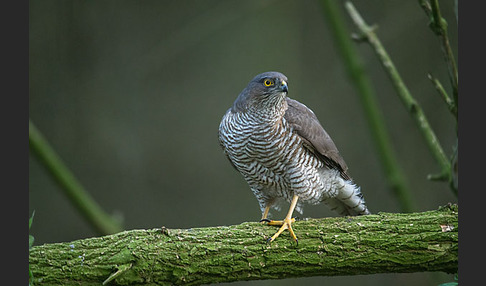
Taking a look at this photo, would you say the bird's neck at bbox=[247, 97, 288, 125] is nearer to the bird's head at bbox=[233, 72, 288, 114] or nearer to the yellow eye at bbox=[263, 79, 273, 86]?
the bird's head at bbox=[233, 72, 288, 114]

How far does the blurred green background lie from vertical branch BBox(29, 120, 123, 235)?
129 centimetres

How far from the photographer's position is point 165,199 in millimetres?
5527

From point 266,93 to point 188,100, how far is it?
8.51 ft

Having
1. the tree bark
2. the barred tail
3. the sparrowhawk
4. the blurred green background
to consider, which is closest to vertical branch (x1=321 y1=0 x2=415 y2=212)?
the barred tail

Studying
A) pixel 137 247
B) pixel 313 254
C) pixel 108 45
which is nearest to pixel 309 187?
pixel 313 254

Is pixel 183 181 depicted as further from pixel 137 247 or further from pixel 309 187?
pixel 137 247

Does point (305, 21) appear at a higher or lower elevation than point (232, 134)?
higher

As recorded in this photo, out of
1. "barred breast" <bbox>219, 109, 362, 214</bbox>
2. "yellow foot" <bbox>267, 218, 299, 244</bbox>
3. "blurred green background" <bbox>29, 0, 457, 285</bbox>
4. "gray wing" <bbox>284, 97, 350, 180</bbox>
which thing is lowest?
"yellow foot" <bbox>267, 218, 299, 244</bbox>

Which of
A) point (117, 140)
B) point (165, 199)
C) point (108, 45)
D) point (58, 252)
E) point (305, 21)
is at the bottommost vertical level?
point (58, 252)

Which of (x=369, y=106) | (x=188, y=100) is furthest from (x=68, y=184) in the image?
(x=369, y=106)

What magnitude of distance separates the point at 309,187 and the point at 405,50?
2.55m

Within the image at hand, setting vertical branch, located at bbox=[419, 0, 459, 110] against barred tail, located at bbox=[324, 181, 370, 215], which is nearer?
vertical branch, located at bbox=[419, 0, 459, 110]

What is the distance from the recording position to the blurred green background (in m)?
5.02

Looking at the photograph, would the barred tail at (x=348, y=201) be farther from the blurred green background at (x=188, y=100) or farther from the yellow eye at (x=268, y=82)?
the blurred green background at (x=188, y=100)
